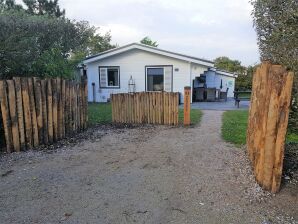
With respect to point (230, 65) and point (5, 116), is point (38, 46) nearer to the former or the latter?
point (5, 116)

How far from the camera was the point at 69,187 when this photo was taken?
427cm

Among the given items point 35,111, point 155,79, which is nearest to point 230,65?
point 155,79

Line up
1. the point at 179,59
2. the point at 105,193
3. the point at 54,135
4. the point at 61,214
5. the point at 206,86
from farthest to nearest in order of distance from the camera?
the point at 206,86
the point at 179,59
the point at 54,135
the point at 105,193
the point at 61,214

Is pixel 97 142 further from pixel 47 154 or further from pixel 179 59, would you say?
pixel 179 59

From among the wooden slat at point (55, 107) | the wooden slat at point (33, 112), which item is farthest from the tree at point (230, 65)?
the wooden slat at point (33, 112)

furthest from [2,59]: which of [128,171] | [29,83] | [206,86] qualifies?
A: [206,86]

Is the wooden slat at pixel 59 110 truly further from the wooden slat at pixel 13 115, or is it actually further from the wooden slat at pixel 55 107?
the wooden slat at pixel 13 115

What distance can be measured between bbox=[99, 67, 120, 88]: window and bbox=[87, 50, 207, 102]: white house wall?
0.75ft

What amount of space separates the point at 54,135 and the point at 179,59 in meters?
10.7

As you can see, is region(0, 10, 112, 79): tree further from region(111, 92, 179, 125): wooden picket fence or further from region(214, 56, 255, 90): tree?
region(214, 56, 255, 90): tree

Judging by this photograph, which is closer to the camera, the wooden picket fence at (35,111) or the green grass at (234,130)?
the wooden picket fence at (35,111)

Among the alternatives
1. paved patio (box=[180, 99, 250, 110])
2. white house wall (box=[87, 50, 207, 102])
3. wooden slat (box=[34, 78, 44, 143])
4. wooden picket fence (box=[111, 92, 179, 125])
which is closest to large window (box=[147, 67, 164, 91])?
white house wall (box=[87, 50, 207, 102])

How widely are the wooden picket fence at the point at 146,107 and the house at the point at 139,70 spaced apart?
706 centimetres

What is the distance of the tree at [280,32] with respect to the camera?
3.96 meters
